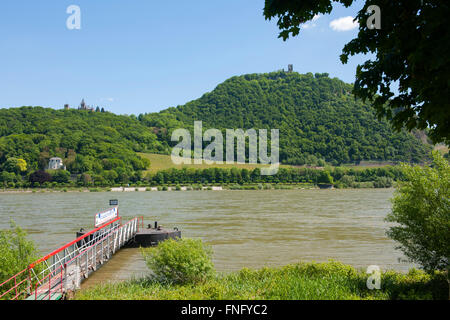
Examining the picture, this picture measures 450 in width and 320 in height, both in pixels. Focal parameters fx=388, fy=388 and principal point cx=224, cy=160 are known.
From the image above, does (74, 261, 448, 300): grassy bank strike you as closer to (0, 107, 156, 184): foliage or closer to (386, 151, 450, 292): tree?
(386, 151, 450, 292): tree

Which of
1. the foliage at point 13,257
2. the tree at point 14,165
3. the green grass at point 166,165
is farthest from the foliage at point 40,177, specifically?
the foliage at point 13,257

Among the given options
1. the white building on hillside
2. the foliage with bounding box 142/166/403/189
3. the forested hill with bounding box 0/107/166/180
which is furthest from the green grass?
the white building on hillside

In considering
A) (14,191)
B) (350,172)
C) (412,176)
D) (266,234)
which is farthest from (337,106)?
(412,176)

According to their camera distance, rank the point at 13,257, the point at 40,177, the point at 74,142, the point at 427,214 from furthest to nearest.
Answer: the point at 74,142, the point at 40,177, the point at 13,257, the point at 427,214

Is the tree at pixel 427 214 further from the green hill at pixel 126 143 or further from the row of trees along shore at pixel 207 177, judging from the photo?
the green hill at pixel 126 143

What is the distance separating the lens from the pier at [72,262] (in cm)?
1045

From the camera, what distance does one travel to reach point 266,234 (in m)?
32.2

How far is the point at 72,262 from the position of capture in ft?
49.8

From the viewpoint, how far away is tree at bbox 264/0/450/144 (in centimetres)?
555

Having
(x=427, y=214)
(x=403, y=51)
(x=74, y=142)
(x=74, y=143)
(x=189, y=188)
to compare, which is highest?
(x=74, y=142)

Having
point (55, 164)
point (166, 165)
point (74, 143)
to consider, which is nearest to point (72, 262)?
point (55, 164)

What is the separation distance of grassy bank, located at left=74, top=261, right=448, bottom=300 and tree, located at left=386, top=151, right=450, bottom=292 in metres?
0.77

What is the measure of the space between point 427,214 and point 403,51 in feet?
22.7

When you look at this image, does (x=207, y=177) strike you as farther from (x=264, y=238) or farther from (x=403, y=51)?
(x=403, y=51)
